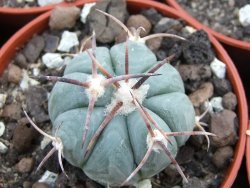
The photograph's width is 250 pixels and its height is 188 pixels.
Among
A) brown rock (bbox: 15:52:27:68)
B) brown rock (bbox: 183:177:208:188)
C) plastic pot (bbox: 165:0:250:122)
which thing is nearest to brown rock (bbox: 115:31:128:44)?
plastic pot (bbox: 165:0:250:122)

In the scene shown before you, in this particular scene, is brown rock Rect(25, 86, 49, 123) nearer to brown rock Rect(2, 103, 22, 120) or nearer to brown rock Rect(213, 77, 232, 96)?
brown rock Rect(2, 103, 22, 120)

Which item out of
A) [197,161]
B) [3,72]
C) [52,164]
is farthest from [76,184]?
[3,72]

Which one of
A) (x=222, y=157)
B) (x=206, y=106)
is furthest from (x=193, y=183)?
(x=206, y=106)

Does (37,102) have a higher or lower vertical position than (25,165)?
higher

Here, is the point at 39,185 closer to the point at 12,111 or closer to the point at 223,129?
the point at 12,111

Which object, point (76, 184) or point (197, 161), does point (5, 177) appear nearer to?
point (76, 184)
